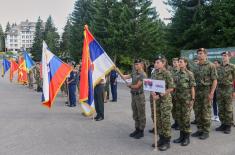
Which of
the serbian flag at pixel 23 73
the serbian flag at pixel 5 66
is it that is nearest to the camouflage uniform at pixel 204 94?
the serbian flag at pixel 23 73

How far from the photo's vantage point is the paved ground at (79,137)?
707 cm

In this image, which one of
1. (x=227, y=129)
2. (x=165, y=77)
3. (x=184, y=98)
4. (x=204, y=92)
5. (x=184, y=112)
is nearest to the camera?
(x=165, y=77)

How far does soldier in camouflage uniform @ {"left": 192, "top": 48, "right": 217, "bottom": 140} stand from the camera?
316 inches

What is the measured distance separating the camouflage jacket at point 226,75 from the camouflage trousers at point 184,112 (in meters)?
1.54

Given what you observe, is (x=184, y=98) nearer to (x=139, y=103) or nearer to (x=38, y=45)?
(x=139, y=103)

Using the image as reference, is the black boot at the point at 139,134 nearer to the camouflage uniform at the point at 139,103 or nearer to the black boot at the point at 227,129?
the camouflage uniform at the point at 139,103

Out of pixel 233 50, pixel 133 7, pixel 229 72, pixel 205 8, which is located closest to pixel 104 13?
pixel 133 7

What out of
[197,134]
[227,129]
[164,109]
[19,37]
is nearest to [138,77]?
[164,109]

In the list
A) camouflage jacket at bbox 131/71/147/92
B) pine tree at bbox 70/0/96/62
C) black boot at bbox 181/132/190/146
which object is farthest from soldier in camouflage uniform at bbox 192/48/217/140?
pine tree at bbox 70/0/96/62

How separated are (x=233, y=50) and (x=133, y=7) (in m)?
22.2

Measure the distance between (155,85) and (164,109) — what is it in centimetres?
51

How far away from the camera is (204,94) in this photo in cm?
809

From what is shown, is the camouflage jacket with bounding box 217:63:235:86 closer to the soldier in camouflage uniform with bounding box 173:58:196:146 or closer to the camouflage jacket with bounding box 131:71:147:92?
the soldier in camouflage uniform with bounding box 173:58:196:146

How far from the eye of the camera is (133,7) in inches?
1480
